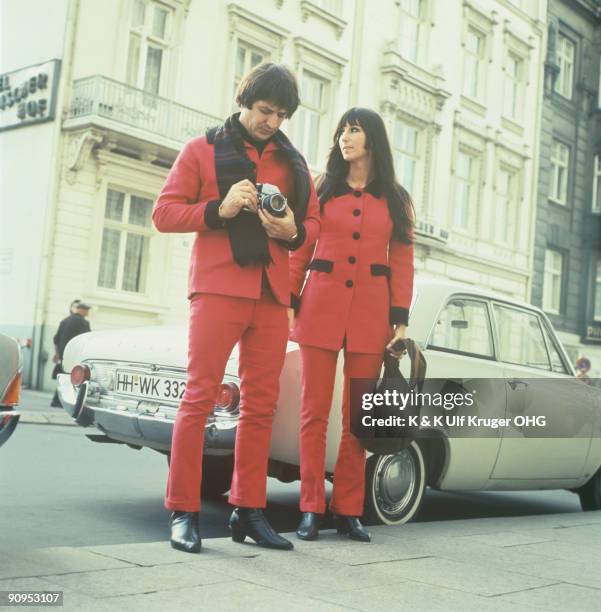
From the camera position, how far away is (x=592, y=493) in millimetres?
6719

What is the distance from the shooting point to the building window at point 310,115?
21.7m

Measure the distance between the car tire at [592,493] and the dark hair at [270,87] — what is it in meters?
3.97

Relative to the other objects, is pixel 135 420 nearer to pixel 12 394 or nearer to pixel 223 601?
pixel 12 394

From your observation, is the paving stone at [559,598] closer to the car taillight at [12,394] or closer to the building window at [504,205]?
the car taillight at [12,394]

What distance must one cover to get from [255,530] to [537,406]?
101 inches

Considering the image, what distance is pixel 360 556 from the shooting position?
3863mm

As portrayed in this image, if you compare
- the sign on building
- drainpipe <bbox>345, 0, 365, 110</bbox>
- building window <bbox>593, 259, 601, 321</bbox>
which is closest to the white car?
the sign on building

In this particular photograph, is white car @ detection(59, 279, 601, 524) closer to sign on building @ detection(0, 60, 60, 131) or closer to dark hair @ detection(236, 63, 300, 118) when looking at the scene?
dark hair @ detection(236, 63, 300, 118)

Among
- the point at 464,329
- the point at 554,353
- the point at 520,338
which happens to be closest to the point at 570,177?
the point at 554,353

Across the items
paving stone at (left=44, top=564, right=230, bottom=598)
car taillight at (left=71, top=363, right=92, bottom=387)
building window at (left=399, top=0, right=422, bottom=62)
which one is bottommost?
paving stone at (left=44, top=564, right=230, bottom=598)

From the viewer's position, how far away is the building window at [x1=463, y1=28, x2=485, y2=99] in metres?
27.1

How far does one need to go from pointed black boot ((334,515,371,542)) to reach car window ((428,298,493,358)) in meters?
1.24

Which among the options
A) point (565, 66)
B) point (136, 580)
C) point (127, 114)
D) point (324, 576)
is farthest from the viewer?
point (565, 66)

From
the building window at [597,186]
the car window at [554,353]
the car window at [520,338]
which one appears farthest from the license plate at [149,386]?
the building window at [597,186]
